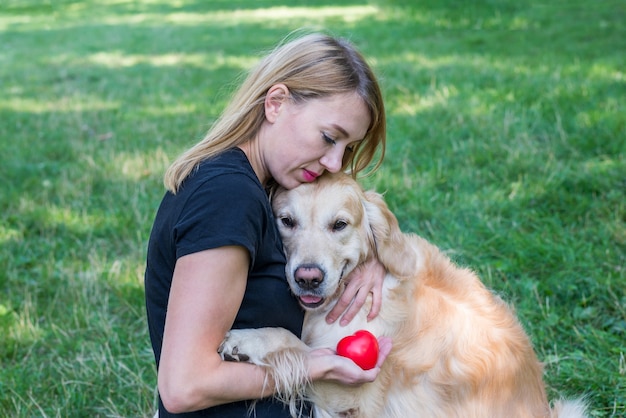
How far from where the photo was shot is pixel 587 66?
7441mm

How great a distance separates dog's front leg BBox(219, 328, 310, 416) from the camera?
2.35 m

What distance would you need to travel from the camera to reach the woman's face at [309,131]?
96.5 inches

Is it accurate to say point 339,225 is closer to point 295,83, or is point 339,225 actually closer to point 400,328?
point 400,328

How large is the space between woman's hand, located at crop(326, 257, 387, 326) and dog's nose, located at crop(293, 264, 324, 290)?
0.67 feet

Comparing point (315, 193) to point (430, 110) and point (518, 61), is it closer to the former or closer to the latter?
point (430, 110)

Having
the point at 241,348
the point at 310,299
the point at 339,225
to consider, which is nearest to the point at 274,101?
the point at 339,225

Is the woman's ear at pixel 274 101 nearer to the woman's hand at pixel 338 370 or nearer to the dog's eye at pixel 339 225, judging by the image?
the dog's eye at pixel 339 225

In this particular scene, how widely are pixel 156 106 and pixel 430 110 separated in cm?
331

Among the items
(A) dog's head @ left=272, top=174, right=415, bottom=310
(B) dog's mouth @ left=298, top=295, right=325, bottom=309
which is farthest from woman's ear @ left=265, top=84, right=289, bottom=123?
(B) dog's mouth @ left=298, top=295, right=325, bottom=309

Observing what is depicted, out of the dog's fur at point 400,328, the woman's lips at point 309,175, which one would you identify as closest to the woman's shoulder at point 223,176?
the woman's lips at point 309,175

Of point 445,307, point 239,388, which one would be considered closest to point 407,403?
point 445,307

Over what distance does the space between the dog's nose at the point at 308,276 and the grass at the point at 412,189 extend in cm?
118

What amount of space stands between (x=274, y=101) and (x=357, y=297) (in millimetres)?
786

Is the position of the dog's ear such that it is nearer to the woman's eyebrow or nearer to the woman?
the woman
